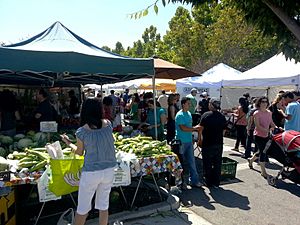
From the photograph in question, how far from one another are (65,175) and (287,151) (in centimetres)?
429

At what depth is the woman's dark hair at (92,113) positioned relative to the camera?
11.9 ft

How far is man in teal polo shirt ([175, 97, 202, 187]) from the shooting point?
6.27 meters

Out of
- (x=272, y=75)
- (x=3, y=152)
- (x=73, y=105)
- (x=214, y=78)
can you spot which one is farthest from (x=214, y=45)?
(x=3, y=152)

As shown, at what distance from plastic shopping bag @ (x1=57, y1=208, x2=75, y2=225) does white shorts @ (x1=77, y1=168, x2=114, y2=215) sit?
0.62 meters

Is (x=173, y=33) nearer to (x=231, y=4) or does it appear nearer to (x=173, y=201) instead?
(x=173, y=201)

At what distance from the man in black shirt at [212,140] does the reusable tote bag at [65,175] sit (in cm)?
304

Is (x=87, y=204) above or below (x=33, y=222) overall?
above

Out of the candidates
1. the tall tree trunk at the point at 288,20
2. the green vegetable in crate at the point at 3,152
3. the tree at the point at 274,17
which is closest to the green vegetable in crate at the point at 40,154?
the green vegetable in crate at the point at 3,152

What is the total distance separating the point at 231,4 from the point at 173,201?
3.86 meters

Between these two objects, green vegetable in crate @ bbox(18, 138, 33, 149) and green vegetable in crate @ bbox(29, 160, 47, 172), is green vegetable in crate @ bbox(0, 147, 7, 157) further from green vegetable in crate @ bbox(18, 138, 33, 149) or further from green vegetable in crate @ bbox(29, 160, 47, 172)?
green vegetable in crate @ bbox(29, 160, 47, 172)

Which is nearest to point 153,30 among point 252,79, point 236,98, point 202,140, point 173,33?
point 173,33

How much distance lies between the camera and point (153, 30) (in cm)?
8150

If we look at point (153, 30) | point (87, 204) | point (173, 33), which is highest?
point (153, 30)

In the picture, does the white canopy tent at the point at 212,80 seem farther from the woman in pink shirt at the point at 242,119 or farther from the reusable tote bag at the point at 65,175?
Result: the reusable tote bag at the point at 65,175
